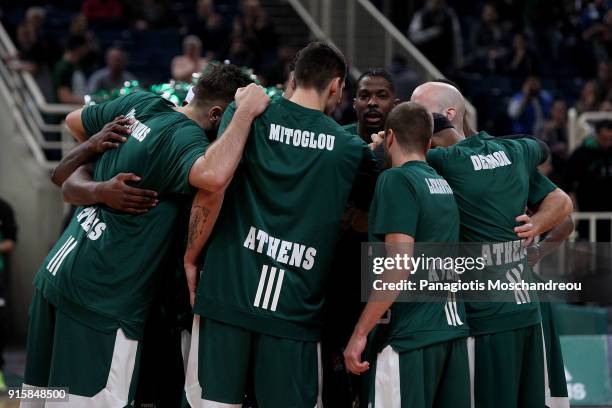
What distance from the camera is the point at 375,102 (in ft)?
22.2

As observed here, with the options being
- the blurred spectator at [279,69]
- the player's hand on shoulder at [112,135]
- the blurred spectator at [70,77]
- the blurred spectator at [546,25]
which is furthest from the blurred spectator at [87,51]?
the player's hand on shoulder at [112,135]

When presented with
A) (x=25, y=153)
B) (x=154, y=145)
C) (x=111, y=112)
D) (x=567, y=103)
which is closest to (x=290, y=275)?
(x=154, y=145)

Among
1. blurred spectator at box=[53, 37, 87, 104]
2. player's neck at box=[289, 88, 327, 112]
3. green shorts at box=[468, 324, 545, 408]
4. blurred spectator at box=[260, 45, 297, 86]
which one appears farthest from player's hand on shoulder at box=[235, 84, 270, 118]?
blurred spectator at box=[260, 45, 297, 86]

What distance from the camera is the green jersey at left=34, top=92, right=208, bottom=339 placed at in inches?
233

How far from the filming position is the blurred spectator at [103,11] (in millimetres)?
16828

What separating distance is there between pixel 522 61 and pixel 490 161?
11994 mm

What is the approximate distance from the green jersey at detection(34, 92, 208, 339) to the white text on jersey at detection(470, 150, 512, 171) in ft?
4.63

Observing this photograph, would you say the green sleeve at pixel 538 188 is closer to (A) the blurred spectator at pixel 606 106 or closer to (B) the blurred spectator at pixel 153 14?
(A) the blurred spectator at pixel 606 106

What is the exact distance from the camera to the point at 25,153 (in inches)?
529

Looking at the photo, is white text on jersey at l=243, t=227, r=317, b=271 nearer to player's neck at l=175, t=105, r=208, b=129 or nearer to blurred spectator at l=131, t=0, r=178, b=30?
player's neck at l=175, t=105, r=208, b=129

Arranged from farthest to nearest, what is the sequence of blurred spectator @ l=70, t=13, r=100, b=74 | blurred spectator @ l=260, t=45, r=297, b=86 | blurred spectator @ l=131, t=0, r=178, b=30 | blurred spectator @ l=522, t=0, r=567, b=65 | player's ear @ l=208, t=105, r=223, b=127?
1. blurred spectator @ l=522, t=0, r=567, b=65
2. blurred spectator @ l=131, t=0, r=178, b=30
3. blurred spectator @ l=260, t=45, r=297, b=86
4. blurred spectator @ l=70, t=13, r=100, b=74
5. player's ear @ l=208, t=105, r=223, b=127

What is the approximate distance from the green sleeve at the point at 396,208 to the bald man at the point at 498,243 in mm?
507

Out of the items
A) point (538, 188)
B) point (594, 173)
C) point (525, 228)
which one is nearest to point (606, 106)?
point (594, 173)

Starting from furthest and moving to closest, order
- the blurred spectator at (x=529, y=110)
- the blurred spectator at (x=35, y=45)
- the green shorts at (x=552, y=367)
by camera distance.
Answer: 1. the blurred spectator at (x=529, y=110)
2. the blurred spectator at (x=35, y=45)
3. the green shorts at (x=552, y=367)
